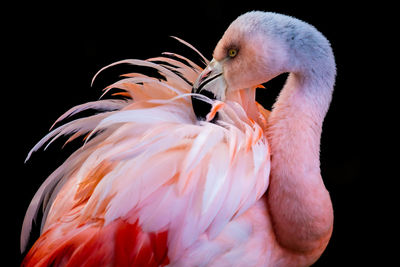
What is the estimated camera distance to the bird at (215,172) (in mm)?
1379

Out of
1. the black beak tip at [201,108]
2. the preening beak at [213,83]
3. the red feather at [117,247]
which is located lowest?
the red feather at [117,247]

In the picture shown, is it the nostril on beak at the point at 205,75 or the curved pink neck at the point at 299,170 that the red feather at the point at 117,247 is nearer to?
the curved pink neck at the point at 299,170

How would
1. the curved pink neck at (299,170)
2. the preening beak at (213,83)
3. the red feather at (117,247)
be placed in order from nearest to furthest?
the red feather at (117,247) → the curved pink neck at (299,170) → the preening beak at (213,83)

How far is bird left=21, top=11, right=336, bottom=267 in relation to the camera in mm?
1379

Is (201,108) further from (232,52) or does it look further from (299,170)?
(299,170)

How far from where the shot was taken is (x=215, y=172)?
1.40 meters

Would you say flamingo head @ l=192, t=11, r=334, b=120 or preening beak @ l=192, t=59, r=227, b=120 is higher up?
flamingo head @ l=192, t=11, r=334, b=120

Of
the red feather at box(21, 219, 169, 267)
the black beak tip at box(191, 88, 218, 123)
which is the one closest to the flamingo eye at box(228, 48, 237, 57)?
the black beak tip at box(191, 88, 218, 123)

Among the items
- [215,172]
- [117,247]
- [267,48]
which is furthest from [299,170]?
[117,247]

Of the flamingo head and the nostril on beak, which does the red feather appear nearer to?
the flamingo head

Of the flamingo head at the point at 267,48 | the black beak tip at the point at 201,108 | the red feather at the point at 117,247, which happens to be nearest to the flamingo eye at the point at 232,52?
the flamingo head at the point at 267,48

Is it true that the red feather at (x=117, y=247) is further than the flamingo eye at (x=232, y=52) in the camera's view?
No

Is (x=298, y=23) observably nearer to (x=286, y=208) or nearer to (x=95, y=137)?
(x=286, y=208)

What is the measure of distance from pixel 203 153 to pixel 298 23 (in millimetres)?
539
